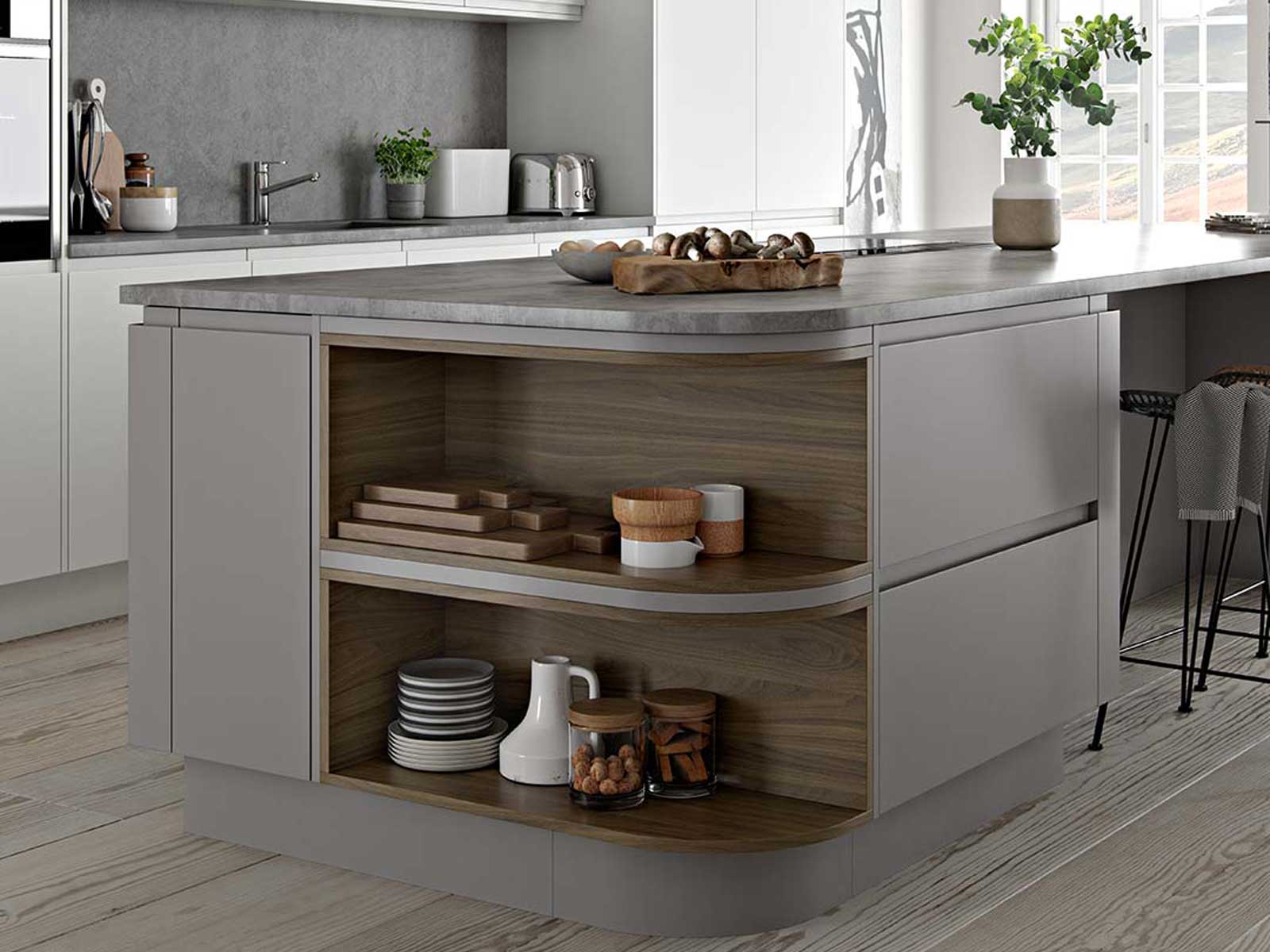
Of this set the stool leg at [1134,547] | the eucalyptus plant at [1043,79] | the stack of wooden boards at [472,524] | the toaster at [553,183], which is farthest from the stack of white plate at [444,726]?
the toaster at [553,183]

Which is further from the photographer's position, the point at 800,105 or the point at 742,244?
the point at 800,105

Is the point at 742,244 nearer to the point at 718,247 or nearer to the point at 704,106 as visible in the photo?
the point at 718,247

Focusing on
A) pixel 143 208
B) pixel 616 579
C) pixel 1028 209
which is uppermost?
pixel 143 208

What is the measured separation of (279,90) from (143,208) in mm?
932

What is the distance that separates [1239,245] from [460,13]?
2.75 metres

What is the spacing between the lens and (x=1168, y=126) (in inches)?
302

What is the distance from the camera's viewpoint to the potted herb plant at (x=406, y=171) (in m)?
5.93

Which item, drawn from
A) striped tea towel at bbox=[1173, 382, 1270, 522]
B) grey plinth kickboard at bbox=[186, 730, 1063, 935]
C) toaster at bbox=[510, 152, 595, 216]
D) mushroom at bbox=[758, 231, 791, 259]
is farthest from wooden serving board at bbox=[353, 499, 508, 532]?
toaster at bbox=[510, 152, 595, 216]

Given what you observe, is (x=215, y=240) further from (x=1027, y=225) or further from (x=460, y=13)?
(x=1027, y=225)

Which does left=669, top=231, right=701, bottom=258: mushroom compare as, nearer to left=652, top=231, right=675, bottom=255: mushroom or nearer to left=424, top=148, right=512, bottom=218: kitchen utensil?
left=652, top=231, right=675, bottom=255: mushroom

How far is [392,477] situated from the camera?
2.91 metres

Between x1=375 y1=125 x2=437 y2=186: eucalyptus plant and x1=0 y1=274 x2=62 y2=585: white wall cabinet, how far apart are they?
1.80 m

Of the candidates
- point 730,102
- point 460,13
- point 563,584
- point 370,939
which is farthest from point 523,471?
point 730,102

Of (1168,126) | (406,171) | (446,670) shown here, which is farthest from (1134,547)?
(1168,126)
